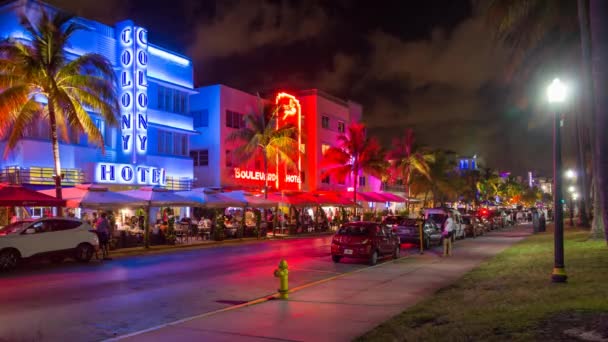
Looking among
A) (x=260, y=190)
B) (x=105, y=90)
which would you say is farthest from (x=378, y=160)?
(x=105, y=90)

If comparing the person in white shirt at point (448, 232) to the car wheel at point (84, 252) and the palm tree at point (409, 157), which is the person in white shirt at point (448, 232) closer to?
the car wheel at point (84, 252)

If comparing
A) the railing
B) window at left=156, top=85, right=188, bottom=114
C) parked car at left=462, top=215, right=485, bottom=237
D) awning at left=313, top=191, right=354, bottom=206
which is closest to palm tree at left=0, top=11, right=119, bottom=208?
the railing

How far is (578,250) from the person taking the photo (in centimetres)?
1783

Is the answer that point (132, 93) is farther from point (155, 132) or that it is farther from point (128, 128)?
point (155, 132)

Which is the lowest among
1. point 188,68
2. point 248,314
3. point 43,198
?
point 248,314

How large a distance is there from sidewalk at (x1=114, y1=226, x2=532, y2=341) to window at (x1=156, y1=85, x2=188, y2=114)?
81.7ft

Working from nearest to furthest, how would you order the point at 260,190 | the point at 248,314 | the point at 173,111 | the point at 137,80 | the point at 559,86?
the point at 248,314 < the point at 559,86 < the point at 137,80 < the point at 173,111 < the point at 260,190

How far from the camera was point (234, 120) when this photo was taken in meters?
44.0

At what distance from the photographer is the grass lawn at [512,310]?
7.13 m

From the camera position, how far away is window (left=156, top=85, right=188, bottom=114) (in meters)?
36.8

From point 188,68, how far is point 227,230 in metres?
13.3

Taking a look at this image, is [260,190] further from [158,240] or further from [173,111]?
[158,240]

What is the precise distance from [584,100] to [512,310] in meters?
18.6

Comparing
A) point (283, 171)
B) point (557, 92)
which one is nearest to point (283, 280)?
point (557, 92)
